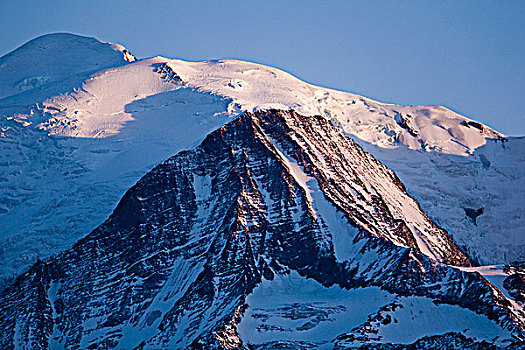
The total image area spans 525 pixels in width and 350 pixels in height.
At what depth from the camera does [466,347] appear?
198 metres

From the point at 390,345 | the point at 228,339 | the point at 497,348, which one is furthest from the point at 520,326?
the point at 228,339

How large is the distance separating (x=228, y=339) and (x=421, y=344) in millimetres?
26933

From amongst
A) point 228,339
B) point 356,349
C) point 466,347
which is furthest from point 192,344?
point 466,347

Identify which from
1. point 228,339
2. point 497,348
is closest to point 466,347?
point 497,348

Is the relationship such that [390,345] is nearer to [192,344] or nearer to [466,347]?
[466,347]

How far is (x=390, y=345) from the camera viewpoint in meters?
199

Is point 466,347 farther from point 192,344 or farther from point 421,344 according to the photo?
point 192,344

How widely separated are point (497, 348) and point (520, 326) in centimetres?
595

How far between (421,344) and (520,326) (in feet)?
45.7

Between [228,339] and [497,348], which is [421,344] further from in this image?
[228,339]

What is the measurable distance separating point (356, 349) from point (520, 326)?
22996 millimetres

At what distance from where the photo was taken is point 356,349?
19950cm

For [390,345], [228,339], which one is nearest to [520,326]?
[390,345]

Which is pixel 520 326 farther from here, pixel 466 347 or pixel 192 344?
pixel 192 344
